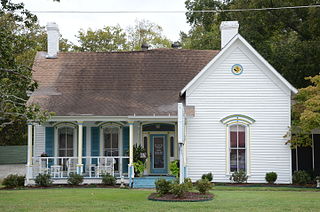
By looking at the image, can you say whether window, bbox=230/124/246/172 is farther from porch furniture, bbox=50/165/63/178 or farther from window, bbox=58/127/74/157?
porch furniture, bbox=50/165/63/178

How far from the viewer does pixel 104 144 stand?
25.2 meters

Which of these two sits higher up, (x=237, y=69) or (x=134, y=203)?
(x=237, y=69)

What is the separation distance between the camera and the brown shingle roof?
24156mm

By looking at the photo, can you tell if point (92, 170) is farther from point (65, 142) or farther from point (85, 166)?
point (65, 142)

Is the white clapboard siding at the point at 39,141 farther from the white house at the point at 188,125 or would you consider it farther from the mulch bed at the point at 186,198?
the mulch bed at the point at 186,198

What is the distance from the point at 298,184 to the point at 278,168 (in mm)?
1137

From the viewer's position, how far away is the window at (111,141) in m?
25.2

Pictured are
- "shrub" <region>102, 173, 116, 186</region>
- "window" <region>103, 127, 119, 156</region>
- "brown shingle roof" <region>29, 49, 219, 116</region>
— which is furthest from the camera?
"window" <region>103, 127, 119, 156</region>

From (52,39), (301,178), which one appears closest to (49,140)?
(52,39)

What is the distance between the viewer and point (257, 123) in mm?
23953

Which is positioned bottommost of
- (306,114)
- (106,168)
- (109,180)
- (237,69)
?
(109,180)

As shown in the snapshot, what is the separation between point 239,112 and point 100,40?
28.0m

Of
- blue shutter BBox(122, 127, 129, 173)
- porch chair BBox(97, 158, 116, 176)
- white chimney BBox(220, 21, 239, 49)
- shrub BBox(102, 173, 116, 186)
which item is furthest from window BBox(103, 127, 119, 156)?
white chimney BBox(220, 21, 239, 49)

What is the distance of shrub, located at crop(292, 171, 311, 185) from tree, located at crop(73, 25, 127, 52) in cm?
2928
